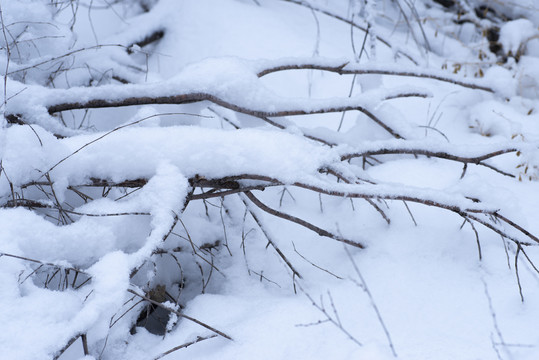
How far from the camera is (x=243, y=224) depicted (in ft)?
5.29

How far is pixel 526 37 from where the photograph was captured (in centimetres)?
275

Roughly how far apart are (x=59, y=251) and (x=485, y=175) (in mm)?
1638

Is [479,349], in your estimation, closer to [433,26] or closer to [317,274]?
[317,274]

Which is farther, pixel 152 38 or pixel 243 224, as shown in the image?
pixel 152 38

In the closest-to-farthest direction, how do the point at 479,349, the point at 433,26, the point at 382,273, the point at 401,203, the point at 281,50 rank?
the point at 479,349
the point at 382,273
the point at 401,203
the point at 281,50
the point at 433,26

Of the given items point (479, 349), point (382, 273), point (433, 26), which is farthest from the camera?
point (433, 26)

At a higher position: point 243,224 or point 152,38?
point 152,38

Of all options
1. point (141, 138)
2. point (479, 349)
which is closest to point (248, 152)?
point (141, 138)

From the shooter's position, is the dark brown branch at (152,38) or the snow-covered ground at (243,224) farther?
the dark brown branch at (152,38)

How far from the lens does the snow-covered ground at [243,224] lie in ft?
3.72

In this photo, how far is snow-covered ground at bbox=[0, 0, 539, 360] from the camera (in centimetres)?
113

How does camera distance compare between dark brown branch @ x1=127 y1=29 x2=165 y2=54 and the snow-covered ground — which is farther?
dark brown branch @ x1=127 y1=29 x2=165 y2=54

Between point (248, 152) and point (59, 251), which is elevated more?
point (248, 152)

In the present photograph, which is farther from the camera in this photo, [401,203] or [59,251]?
[401,203]
